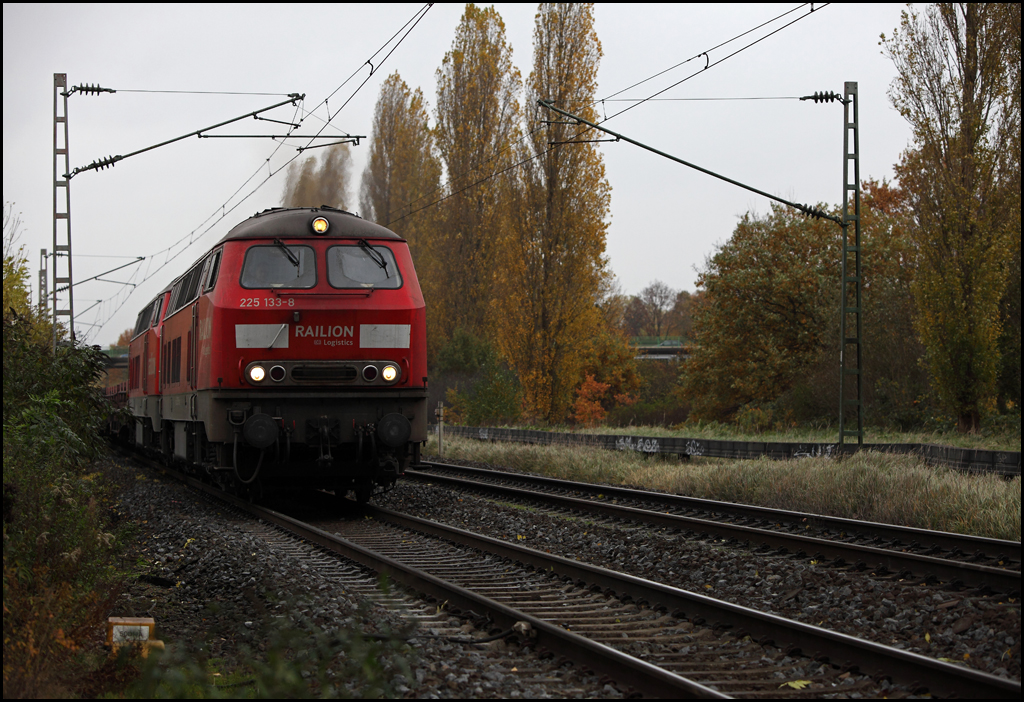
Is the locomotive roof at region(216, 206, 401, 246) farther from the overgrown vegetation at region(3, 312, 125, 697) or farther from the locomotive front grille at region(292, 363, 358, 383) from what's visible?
the overgrown vegetation at region(3, 312, 125, 697)

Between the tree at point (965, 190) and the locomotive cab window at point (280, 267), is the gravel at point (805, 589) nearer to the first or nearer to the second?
the locomotive cab window at point (280, 267)

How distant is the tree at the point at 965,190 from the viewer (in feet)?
64.5

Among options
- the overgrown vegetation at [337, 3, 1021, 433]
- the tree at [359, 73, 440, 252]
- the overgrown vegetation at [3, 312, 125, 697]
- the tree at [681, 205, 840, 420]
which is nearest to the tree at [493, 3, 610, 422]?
the overgrown vegetation at [337, 3, 1021, 433]

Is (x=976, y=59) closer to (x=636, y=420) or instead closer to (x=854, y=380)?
(x=854, y=380)

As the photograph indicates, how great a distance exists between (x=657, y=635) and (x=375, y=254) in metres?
6.37

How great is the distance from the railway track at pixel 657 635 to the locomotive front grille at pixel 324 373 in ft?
7.54

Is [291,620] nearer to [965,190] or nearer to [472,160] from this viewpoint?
[965,190]

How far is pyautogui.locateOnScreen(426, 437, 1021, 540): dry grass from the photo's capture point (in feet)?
30.4

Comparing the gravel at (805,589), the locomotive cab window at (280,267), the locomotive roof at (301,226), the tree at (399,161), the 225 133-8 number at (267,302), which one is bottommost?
the gravel at (805,589)

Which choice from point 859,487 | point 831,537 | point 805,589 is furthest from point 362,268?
point 859,487

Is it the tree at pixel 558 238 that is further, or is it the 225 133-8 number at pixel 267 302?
the tree at pixel 558 238

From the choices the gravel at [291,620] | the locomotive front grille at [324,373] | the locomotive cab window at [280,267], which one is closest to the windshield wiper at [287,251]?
the locomotive cab window at [280,267]

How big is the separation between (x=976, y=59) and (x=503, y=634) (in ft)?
65.8

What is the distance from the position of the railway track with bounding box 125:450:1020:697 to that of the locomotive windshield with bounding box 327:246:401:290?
11.0 ft
